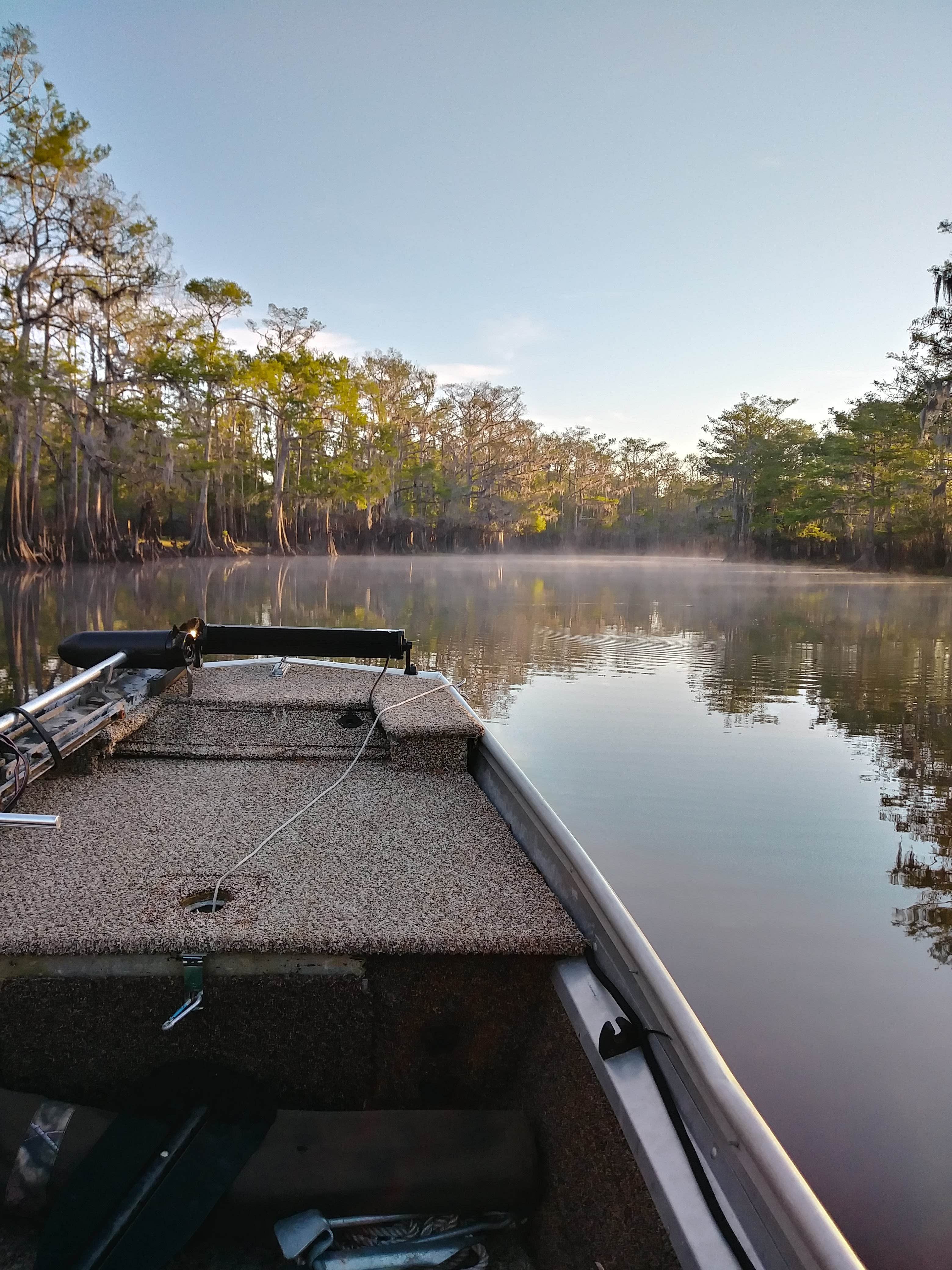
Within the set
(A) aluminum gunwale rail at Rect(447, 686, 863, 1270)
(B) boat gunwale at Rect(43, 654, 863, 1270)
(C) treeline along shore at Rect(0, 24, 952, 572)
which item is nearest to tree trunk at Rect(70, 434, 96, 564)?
(C) treeline along shore at Rect(0, 24, 952, 572)

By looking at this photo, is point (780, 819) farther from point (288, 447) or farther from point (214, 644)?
point (288, 447)

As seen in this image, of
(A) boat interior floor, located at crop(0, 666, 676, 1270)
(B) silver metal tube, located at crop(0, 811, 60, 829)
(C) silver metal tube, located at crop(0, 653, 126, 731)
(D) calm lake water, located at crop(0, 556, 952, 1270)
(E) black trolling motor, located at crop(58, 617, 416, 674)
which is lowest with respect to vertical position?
(D) calm lake water, located at crop(0, 556, 952, 1270)

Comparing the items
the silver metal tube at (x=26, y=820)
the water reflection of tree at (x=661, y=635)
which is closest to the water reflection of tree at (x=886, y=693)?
the water reflection of tree at (x=661, y=635)

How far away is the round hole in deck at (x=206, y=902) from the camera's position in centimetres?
188

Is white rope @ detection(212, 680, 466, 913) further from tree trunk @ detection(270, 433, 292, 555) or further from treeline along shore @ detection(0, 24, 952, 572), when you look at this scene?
tree trunk @ detection(270, 433, 292, 555)

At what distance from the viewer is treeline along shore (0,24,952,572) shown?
2242cm

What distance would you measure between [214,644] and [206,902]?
78.5 inches

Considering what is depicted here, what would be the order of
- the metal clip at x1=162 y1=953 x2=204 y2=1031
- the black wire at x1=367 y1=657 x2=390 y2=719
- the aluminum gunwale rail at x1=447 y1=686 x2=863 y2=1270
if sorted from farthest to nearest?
1. the black wire at x1=367 y1=657 x2=390 y2=719
2. the metal clip at x1=162 y1=953 x2=204 y2=1031
3. the aluminum gunwale rail at x1=447 y1=686 x2=863 y2=1270

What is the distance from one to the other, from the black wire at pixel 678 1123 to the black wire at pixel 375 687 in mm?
2047

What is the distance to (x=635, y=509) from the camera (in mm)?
87125

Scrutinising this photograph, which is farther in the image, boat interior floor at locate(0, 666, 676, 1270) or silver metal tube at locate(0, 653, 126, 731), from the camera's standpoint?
silver metal tube at locate(0, 653, 126, 731)

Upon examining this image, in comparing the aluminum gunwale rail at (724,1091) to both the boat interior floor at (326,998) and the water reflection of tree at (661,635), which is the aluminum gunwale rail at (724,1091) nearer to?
the boat interior floor at (326,998)

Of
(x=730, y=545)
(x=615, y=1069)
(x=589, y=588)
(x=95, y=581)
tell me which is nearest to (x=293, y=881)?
(x=615, y=1069)

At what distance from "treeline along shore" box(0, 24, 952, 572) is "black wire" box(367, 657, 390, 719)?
19.7 meters
